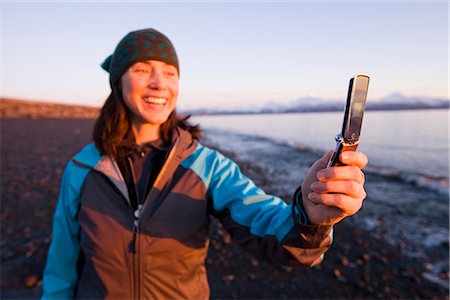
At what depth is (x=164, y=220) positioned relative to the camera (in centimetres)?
216

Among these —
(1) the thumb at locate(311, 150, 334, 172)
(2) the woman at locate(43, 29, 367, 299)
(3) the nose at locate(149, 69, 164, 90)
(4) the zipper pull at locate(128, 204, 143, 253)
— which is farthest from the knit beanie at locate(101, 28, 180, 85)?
(1) the thumb at locate(311, 150, 334, 172)

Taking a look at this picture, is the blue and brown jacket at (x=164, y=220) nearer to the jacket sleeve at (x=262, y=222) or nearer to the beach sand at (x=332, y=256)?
the jacket sleeve at (x=262, y=222)

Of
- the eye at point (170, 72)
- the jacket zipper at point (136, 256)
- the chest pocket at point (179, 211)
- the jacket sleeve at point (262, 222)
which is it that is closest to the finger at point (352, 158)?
the jacket sleeve at point (262, 222)

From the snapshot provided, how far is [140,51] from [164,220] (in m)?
1.61

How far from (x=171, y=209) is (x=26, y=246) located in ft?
19.0

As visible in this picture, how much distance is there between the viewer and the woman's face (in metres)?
2.46

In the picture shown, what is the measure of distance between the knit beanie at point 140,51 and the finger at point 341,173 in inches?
80.1

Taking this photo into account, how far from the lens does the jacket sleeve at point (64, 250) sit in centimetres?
256

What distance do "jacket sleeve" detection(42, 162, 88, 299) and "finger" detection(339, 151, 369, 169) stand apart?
239 centimetres

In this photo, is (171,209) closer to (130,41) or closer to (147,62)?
(147,62)

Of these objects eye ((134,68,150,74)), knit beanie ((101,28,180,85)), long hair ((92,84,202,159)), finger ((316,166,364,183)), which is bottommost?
finger ((316,166,364,183))

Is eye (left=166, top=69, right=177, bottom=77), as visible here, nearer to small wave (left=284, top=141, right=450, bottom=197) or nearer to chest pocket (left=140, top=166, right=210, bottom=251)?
chest pocket (left=140, top=166, right=210, bottom=251)

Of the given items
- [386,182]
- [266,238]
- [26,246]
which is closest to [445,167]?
[386,182]

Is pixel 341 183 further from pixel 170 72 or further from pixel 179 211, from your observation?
pixel 170 72
